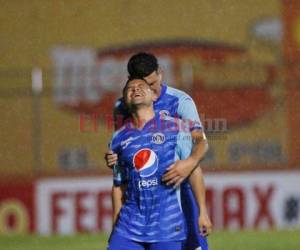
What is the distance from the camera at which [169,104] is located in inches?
275

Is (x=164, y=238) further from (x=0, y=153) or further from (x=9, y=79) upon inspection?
(x=9, y=79)

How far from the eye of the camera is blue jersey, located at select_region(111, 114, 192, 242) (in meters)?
6.57

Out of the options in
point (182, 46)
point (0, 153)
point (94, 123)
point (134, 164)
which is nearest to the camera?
point (134, 164)

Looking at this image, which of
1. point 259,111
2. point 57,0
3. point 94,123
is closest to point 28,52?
point 57,0

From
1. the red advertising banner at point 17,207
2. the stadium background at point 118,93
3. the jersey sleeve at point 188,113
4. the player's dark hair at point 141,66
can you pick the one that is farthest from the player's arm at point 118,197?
the red advertising banner at point 17,207

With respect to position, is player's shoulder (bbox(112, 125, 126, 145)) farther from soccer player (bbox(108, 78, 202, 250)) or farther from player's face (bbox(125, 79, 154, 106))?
player's face (bbox(125, 79, 154, 106))

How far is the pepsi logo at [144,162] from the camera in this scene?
21.5 ft

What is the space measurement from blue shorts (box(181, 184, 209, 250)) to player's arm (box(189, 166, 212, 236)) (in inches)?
8.7

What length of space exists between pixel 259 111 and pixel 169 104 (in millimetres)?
9914

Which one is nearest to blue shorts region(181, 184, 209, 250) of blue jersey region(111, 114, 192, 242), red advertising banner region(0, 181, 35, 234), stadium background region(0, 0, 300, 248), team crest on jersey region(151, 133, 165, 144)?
blue jersey region(111, 114, 192, 242)

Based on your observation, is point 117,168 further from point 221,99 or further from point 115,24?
point 115,24

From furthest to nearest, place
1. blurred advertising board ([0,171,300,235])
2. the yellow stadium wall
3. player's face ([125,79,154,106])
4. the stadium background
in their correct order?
the yellow stadium wall
the stadium background
blurred advertising board ([0,171,300,235])
player's face ([125,79,154,106])

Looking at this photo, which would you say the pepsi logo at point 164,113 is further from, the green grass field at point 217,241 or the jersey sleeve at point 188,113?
the green grass field at point 217,241

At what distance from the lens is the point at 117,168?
22.1 ft
